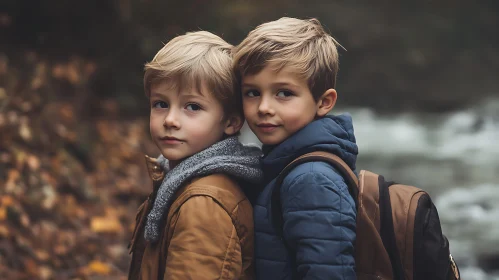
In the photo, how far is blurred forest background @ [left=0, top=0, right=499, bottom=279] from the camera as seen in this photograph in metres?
5.01

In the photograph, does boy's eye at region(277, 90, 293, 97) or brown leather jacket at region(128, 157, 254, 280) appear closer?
brown leather jacket at region(128, 157, 254, 280)

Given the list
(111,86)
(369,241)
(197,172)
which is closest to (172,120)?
(197,172)

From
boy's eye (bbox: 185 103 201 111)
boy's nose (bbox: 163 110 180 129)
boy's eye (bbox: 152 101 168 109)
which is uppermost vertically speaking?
boy's eye (bbox: 152 101 168 109)

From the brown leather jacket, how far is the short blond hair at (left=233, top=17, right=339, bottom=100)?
0.42m

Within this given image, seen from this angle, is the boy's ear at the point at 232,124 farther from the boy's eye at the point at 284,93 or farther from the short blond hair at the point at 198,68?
the boy's eye at the point at 284,93

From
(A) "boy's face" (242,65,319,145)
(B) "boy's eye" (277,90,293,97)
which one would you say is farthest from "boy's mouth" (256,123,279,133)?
(B) "boy's eye" (277,90,293,97)

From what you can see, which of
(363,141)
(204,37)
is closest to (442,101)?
(363,141)

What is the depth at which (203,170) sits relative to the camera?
90.4 inches

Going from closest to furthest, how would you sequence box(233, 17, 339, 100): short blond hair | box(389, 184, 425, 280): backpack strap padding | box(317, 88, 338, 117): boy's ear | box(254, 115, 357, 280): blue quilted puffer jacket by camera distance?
box(254, 115, 357, 280): blue quilted puffer jacket → box(389, 184, 425, 280): backpack strap padding → box(233, 17, 339, 100): short blond hair → box(317, 88, 338, 117): boy's ear

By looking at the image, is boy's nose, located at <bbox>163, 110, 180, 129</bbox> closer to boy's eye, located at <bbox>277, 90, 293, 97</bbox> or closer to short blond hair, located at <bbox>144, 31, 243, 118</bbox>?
short blond hair, located at <bbox>144, 31, 243, 118</bbox>

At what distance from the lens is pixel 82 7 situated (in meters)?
7.38

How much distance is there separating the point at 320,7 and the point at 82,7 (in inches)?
161

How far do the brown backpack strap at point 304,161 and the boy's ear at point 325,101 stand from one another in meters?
0.21

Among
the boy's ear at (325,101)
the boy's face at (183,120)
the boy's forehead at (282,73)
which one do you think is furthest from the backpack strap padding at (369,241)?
the boy's face at (183,120)
